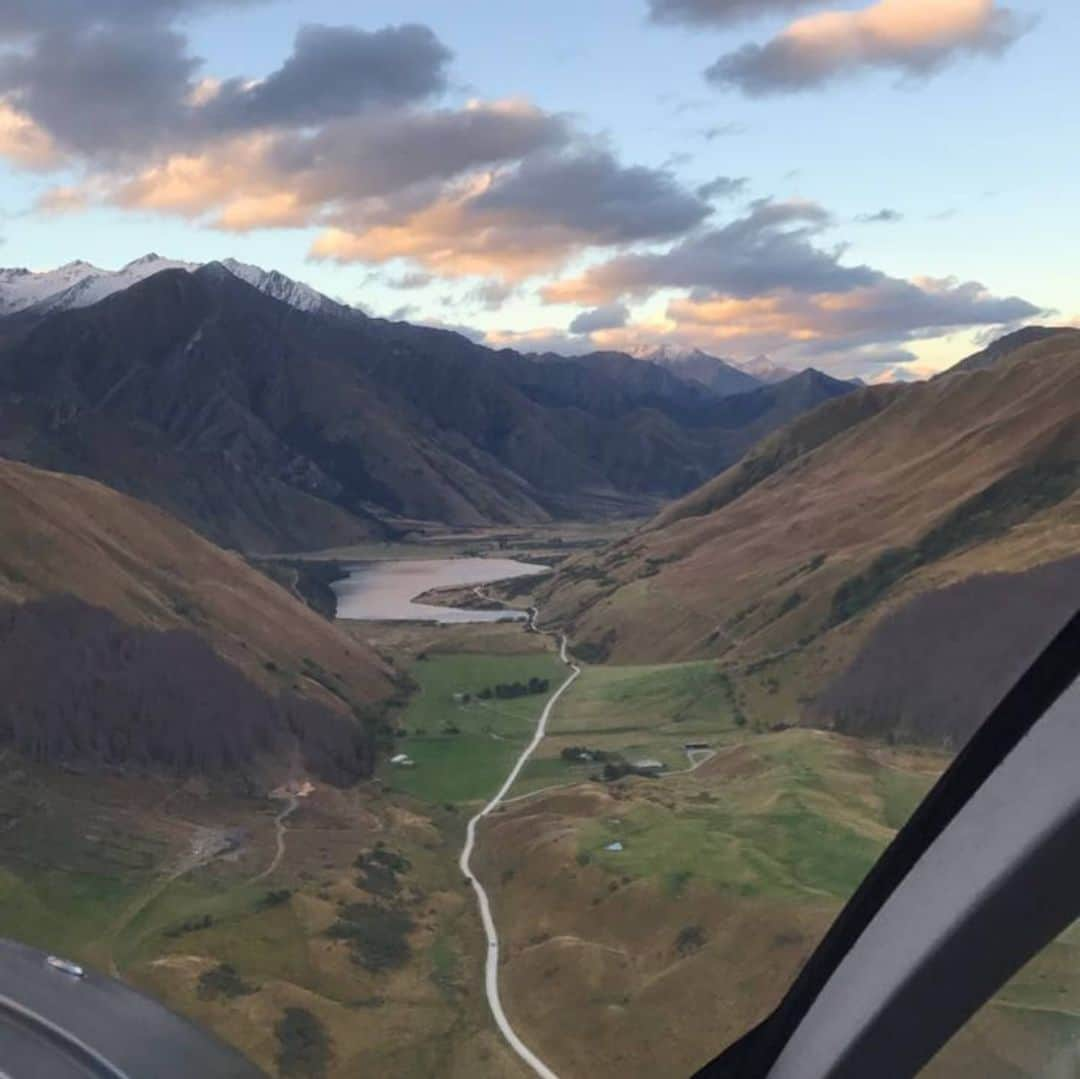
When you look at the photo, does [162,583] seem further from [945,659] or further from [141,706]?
[945,659]

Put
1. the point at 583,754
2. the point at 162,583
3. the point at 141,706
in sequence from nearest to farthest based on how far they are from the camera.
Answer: the point at 583,754 < the point at 141,706 < the point at 162,583

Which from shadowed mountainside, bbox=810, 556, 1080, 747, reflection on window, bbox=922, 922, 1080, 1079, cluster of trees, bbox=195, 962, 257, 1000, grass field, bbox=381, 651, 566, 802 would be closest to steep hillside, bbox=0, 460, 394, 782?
grass field, bbox=381, 651, 566, 802

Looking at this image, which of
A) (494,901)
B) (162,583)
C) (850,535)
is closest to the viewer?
(494,901)

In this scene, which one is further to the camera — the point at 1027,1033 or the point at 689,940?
the point at 689,940

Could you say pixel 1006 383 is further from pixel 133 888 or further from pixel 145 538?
pixel 133 888

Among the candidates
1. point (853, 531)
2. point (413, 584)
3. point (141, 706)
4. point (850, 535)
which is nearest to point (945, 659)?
point (141, 706)

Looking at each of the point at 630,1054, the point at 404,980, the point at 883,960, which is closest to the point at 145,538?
the point at 404,980

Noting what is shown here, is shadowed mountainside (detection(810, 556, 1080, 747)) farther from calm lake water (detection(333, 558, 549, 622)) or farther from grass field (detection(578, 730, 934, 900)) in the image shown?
calm lake water (detection(333, 558, 549, 622))
